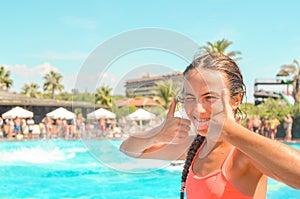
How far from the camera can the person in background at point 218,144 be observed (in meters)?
1.05

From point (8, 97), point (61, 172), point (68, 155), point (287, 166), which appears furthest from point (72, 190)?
point (8, 97)

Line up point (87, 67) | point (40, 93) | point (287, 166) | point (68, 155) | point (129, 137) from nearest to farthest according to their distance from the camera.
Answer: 1. point (287, 166)
2. point (87, 67)
3. point (129, 137)
4. point (68, 155)
5. point (40, 93)

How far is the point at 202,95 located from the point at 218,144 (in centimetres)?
34

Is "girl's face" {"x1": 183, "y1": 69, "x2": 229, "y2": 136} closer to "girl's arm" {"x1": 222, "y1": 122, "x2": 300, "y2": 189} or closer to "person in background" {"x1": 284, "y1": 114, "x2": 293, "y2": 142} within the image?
"girl's arm" {"x1": 222, "y1": 122, "x2": 300, "y2": 189}

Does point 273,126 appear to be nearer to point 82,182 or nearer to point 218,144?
point 82,182

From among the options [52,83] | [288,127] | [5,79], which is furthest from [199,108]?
[52,83]

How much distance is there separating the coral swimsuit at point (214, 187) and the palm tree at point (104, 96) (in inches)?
20.3

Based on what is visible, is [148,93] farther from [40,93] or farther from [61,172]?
[40,93]

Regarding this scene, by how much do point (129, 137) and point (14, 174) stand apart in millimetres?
10096

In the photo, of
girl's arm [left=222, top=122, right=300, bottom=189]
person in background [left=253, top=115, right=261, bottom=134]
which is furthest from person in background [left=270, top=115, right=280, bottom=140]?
girl's arm [left=222, top=122, right=300, bottom=189]

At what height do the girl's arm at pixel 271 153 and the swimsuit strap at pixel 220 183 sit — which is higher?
the girl's arm at pixel 271 153

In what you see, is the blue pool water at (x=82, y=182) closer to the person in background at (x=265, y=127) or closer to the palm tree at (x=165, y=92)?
→ the palm tree at (x=165, y=92)

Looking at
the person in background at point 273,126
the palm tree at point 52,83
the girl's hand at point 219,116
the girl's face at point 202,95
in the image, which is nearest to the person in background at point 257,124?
the person in background at point 273,126

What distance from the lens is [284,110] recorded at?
79.9 feet
